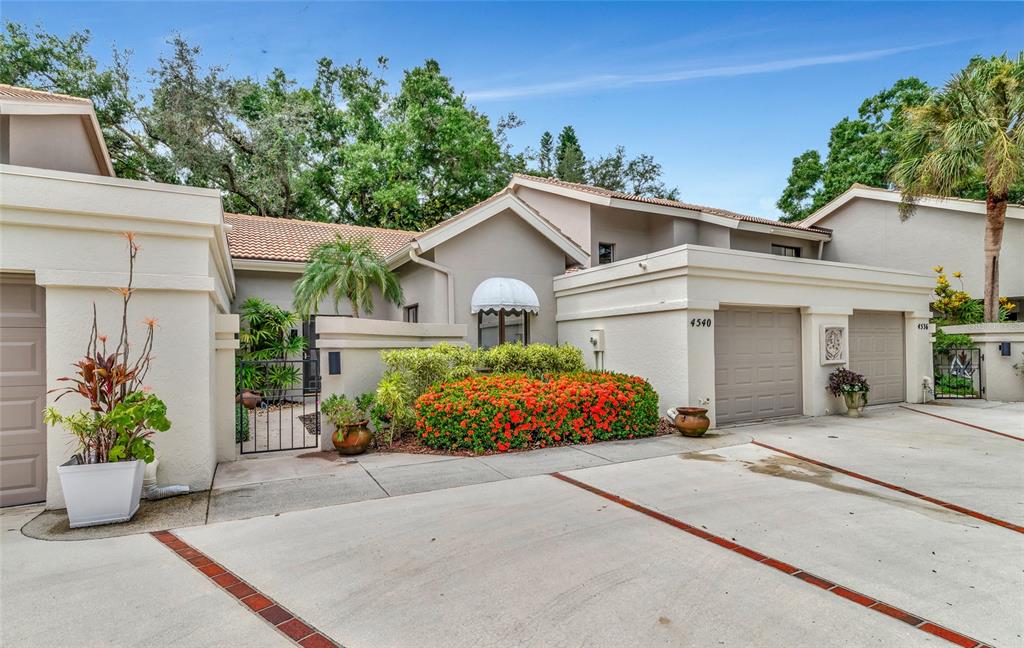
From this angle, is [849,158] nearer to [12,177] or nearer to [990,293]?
[990,293]

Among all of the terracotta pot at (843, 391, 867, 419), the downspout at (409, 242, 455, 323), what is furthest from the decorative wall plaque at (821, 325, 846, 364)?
the downspout at (409, 242, 455, 323)

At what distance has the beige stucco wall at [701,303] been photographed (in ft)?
36.2

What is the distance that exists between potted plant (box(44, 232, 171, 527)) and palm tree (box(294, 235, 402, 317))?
738 centimetres

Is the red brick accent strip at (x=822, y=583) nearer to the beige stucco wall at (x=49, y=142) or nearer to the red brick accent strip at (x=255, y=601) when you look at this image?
the red brick accent strip at (x=255, y=601)

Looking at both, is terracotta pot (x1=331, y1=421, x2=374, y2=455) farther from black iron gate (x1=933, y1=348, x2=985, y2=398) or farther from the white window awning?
black iron gate (x1=933, y1=348, x2=985, y2=398)

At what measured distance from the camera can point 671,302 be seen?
1119 centimetres

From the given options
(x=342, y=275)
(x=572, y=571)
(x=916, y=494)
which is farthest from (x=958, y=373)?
(x=342, y=275)

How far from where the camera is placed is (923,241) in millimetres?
20078

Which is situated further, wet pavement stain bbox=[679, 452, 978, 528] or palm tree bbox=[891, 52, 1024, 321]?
palm tree bbox=[891, 52, 1024, 321]

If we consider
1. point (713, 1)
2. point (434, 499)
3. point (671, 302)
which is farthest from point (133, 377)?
point (713, 1)

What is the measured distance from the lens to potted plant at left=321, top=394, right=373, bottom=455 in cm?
885

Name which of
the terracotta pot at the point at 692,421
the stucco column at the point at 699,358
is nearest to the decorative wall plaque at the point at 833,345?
the stucco column at the point at 699,358

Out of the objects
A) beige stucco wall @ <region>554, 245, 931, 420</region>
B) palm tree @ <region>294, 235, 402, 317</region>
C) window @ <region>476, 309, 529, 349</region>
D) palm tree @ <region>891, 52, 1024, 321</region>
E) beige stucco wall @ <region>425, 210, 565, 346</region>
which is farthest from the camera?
window @ <region>476, 309, 529, 349</region>

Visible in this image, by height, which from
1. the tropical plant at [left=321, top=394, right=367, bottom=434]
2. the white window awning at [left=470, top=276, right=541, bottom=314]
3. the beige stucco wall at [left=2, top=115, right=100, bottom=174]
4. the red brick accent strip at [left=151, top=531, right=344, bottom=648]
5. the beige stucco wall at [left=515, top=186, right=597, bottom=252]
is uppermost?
the beige stucco wall at [left=515, top=186, right=597, bottom=252]
